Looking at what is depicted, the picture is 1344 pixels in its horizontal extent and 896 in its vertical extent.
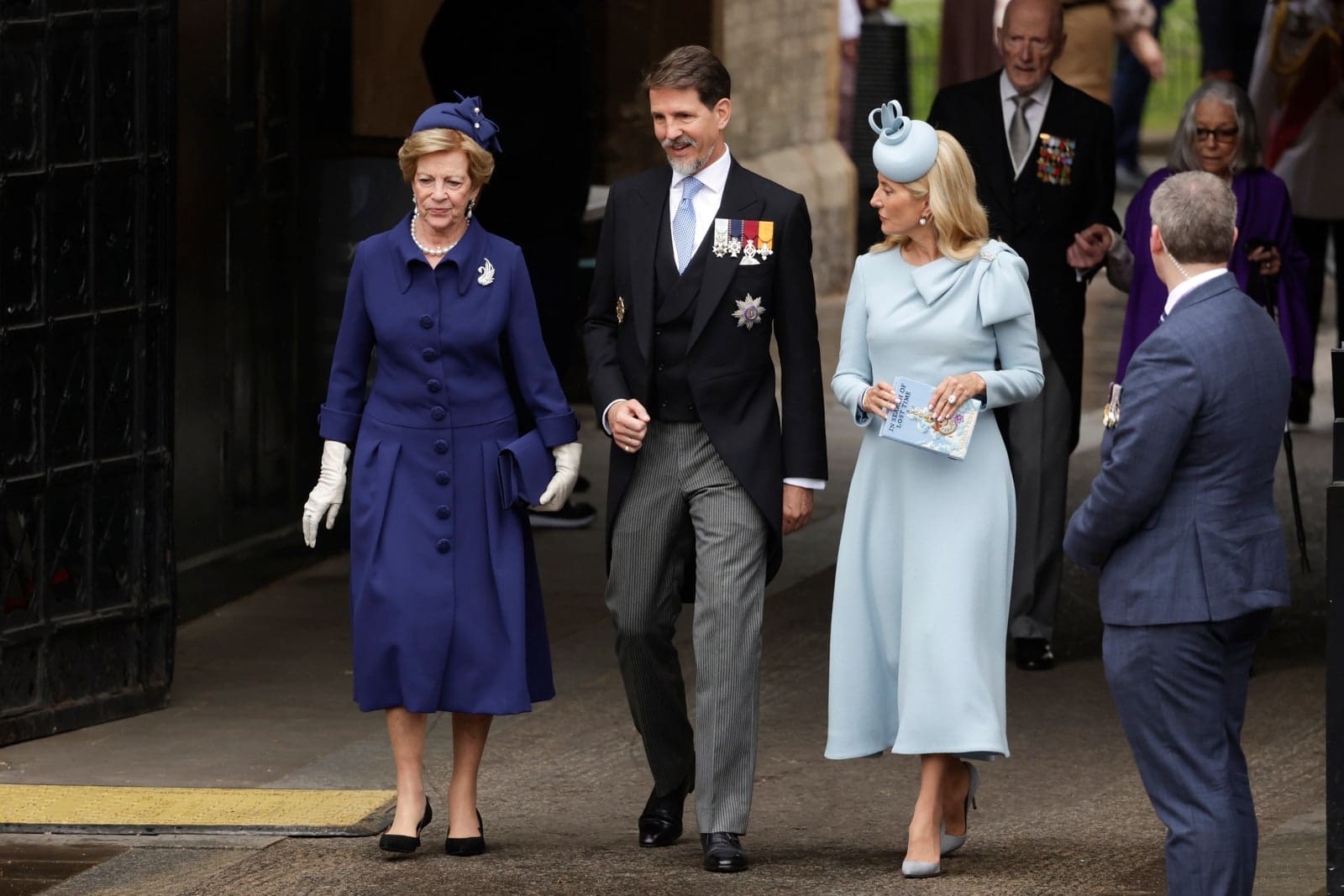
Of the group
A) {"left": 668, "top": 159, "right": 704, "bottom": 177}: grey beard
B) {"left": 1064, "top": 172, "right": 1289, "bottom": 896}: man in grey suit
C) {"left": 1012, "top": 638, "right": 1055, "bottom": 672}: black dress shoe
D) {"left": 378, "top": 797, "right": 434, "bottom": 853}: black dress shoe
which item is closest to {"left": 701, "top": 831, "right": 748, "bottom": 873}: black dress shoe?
{"left": 378, "top": 797, "right": 434, "bottom": 853}: black dress shoe

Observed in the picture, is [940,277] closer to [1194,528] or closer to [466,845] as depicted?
[1194,528]

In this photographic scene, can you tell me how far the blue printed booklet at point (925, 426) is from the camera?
6.02m

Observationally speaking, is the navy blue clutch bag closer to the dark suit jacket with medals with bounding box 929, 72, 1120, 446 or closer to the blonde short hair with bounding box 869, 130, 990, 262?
the blonde short hair with bounding box 869, 130, 990, 262

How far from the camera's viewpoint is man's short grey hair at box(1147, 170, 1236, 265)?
17.3 ft

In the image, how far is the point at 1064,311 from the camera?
826cm

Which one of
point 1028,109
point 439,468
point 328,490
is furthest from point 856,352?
point 1028,109

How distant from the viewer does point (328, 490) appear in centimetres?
626

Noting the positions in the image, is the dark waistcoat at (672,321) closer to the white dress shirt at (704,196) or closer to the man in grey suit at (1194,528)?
the white dress shirt at (704,196)

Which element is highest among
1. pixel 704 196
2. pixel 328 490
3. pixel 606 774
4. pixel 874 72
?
pixel 874 72

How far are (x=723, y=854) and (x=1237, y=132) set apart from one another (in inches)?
127

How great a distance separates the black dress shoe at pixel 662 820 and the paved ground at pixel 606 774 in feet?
0.20

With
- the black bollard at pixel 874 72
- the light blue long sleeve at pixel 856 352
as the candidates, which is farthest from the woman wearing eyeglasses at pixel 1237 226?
the black bollard at pixel 874 72

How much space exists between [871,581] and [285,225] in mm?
4220

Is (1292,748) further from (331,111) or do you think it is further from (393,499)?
(331,111)
